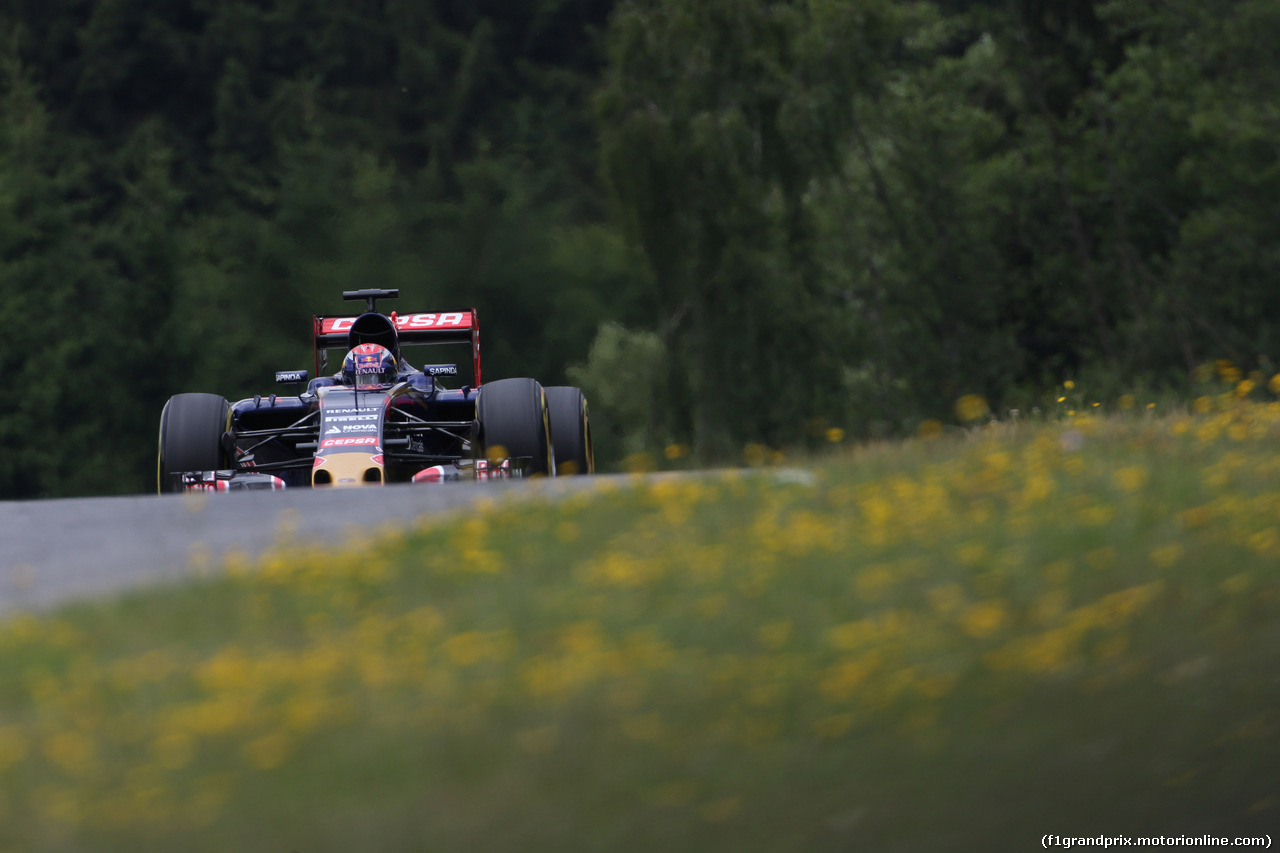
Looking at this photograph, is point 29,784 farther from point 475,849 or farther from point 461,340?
point 461,340

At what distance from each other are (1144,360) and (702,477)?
76.6ft

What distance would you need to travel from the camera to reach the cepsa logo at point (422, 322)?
14.2 m

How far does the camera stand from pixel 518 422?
38.2ft

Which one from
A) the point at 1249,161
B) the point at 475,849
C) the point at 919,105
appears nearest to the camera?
the point at 475,849

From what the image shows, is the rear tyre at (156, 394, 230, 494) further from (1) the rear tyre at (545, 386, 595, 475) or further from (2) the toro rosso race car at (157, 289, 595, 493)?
(1) the rear tyre at (545, 386, 595, 475)

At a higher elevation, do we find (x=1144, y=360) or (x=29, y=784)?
(x=1144, y=360)

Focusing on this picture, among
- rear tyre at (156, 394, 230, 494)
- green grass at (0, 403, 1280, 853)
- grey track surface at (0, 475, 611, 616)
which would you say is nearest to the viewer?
green grass at (0, 403, 1280, 853)

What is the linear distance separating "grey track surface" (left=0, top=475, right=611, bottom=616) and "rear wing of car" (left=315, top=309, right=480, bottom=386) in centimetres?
499

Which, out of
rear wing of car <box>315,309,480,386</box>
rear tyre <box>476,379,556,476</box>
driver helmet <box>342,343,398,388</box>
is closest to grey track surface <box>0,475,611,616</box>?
rear tyre <box>476,379,556,476</box>

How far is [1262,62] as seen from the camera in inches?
1220

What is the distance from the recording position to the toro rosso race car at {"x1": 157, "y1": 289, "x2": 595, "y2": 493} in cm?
1171

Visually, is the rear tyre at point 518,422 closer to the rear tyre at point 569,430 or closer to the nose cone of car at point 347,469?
Result: the nose cone of car at point 347,469

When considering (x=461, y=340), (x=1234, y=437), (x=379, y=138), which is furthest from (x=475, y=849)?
(x=379, y=138)

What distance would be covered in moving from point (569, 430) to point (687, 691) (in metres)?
7.53
